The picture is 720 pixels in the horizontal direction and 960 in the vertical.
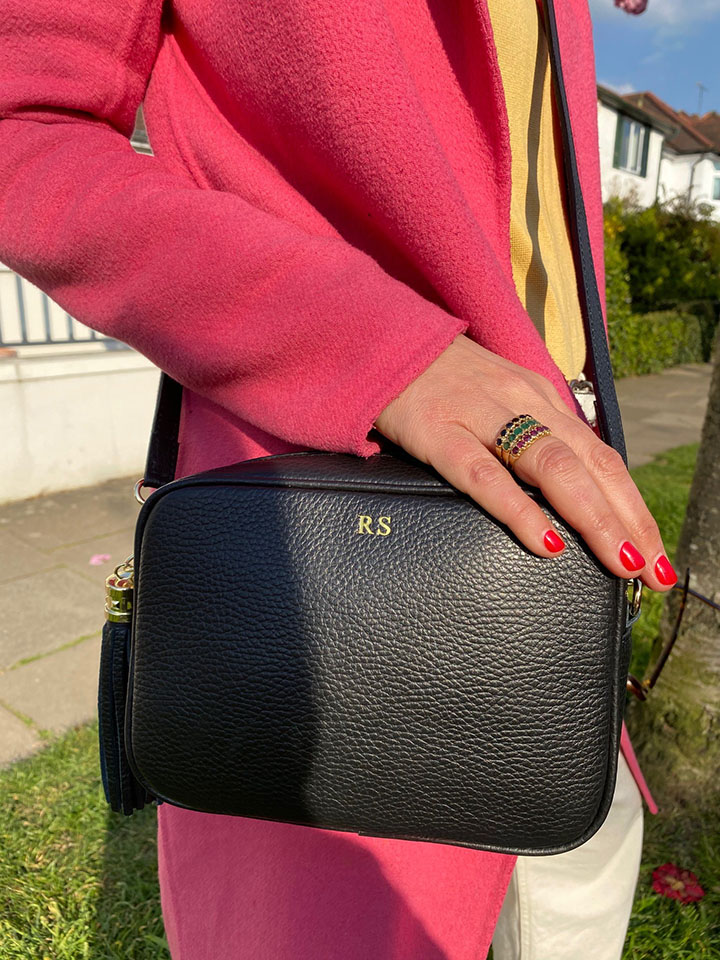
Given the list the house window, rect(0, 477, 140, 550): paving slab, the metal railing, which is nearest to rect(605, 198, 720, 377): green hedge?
the house window

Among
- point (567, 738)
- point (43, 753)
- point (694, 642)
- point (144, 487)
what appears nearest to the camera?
point (567, 738)

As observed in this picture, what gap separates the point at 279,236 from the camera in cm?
85

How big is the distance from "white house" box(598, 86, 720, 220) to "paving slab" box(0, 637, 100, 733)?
1591cm

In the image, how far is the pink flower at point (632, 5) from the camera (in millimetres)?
1537

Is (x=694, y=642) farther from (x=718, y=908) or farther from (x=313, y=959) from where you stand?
(x=313, y=959)

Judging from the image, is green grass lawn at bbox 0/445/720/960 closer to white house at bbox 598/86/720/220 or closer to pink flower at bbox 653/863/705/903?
pink flower at bbox 653/863/705/903

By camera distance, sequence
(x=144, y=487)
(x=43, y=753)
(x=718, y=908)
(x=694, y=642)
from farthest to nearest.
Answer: (x=43, y=753) < (x=694, y=642) < (x=718, y=908) < (x=144, y=487)

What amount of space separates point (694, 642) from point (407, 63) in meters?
2.15

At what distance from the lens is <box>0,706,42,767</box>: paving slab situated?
2.78 meters

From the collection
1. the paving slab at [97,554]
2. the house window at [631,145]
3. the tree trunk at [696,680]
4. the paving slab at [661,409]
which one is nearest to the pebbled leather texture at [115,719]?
the tree trunk at [696,680]

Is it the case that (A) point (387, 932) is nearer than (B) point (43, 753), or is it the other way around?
(A) point (387, 932)

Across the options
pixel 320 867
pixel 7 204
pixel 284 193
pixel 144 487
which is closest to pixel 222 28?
pixel 284 193

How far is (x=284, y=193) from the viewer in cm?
98

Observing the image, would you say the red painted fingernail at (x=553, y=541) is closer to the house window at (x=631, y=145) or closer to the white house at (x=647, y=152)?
the white house at (x=647, y=152)
